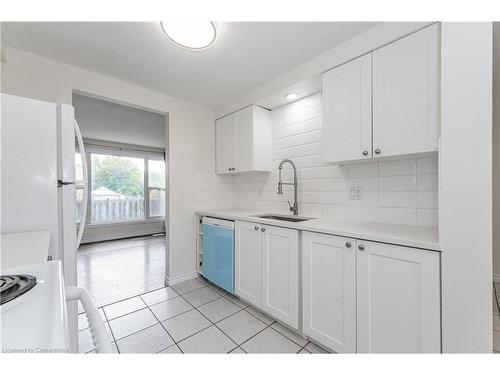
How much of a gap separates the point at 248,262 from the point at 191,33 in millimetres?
1896

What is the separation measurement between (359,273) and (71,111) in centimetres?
199

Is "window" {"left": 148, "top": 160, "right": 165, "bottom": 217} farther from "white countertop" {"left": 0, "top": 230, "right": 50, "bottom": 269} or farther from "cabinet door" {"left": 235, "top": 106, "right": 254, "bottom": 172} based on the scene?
"white countertop" {"left": 0, "top": 230, "right": 50, "bottom": 269}

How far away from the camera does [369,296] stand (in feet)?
3.93

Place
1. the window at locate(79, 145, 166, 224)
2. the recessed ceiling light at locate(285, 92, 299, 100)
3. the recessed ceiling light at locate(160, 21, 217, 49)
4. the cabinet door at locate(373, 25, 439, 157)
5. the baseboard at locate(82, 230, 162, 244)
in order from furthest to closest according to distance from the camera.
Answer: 1. the window at locate(79, 145, 166, 224)
2. the baseboard at locate(82, 230, 162, 244)
3. the recessed ceiling light at locate(285, 92, 299, 100)
4. the recessed ceiling light at locate(160, 21, 217, 49)
5. the cabinet door at locate(373, 25, 439, 157)

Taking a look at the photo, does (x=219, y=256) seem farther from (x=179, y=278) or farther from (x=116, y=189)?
(x=116, y=189)

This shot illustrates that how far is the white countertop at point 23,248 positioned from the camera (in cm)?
69

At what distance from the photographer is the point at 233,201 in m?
3.04

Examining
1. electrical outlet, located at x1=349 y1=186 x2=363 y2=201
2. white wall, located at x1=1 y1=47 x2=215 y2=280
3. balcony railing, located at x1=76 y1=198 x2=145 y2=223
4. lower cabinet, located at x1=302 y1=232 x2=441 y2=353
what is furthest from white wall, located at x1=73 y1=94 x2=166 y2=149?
lower cabinet, located at x1=302 y1=232 x2=441 y2=353

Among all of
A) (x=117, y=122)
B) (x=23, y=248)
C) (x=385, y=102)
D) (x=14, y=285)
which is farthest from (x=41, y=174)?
(x=117, y=122)

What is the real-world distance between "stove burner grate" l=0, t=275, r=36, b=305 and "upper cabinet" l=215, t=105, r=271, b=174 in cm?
196

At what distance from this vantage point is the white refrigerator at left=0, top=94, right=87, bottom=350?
3.42 ft

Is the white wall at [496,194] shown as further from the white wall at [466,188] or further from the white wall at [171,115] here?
the white wall at [171,115]

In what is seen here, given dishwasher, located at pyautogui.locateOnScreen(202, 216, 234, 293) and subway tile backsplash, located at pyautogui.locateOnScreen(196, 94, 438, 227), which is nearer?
subway tile backsplash, located at pyautogui.locateOnScreen(196, 94, 438, 227)
